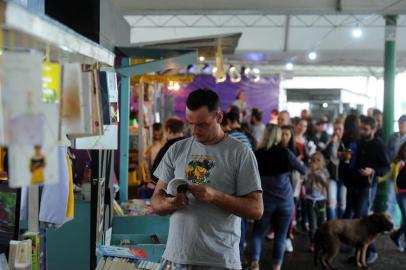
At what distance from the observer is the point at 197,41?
792cm

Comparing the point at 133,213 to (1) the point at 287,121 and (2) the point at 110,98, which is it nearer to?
(2) the point at 110,98

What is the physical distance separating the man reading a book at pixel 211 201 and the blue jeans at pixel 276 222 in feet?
8.29

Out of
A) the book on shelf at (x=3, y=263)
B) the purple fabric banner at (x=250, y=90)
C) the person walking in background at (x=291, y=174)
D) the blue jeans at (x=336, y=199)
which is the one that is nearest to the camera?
the book on shelf at (x=3, y=263)

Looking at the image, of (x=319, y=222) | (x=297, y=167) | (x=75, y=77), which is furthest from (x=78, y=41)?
(x=319, y=222)

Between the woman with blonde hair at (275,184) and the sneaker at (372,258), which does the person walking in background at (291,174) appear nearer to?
Answer: the woman with blonde hair at (275,184)

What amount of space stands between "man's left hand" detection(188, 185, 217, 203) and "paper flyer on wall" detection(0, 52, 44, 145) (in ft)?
3.43

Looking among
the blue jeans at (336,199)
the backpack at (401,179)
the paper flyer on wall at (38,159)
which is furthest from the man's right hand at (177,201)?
the blue jeans at (336,199)

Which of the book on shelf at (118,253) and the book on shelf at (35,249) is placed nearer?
the book on shelf at (35,249)

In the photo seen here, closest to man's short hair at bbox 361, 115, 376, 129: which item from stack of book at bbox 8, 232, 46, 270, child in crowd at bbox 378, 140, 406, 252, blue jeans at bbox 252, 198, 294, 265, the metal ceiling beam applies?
child in crowd at bbox 378, 140, 406, 252

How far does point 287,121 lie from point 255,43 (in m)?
7.05

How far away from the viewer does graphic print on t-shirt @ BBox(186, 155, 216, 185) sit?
2510 millimetres

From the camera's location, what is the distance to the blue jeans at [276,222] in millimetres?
5051

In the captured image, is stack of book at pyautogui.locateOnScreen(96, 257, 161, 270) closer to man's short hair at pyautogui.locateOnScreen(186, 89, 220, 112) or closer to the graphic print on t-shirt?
the graphic print on t-shirt

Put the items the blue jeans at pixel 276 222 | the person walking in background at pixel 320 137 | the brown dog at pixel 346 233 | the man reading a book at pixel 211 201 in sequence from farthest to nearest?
1. the person walking in background at pixel 320 137
2. the brown dog at pixel 346 233
3. the blue jeans at pixel 276 222
4. the man reading a book at pixel 211 201
